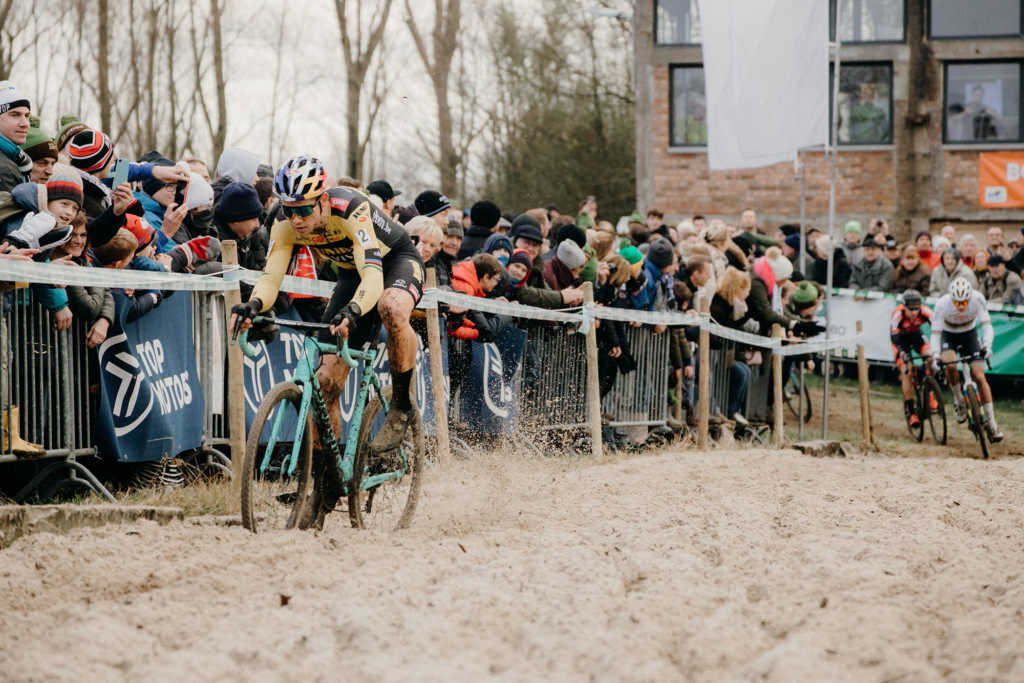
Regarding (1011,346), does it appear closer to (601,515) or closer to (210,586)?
(601,515)

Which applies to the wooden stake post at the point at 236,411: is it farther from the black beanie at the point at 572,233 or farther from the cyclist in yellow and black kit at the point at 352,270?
the black beanie at the point at 572,233

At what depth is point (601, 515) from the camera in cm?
705

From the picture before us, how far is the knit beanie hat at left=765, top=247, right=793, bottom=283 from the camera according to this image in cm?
1545

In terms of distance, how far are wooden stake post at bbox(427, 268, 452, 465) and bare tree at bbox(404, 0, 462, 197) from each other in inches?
706

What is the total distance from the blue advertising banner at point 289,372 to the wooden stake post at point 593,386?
6.47ft

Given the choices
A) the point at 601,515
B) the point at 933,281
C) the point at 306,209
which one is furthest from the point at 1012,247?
the point at 306,209

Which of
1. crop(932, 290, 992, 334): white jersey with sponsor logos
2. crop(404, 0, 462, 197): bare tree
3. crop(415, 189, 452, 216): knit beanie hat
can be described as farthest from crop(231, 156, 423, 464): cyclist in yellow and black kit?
crop(404, 0, 462, 197): bare tree

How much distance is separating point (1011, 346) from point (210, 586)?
1635 cm

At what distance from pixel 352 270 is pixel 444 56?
20.1m

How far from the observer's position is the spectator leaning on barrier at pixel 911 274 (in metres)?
19.2

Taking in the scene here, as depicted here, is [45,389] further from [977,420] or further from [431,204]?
[977,420]

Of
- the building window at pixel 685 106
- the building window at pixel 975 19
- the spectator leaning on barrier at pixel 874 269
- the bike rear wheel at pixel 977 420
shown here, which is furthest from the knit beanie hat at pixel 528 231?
the building window at pixel 975 19

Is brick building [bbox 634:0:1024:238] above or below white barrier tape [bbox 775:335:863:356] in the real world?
above

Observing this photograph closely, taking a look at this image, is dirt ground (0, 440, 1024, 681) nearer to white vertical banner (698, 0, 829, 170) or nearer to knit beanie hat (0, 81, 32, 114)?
knit beanie hat (0, 81, 32, 114)
